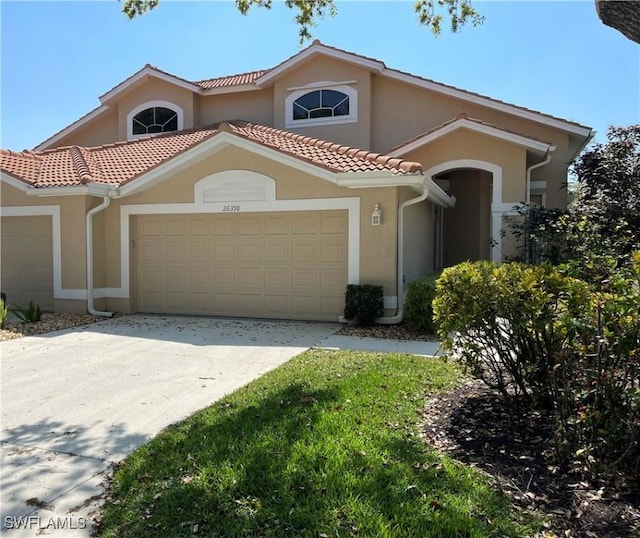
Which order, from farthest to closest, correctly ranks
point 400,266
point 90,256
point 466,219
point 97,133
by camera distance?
point 97,133
point 466,219
point 90,256
point 400,266

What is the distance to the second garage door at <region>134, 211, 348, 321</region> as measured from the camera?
35.7 ft

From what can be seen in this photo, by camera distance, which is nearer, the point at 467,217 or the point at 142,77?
the point at 467,217

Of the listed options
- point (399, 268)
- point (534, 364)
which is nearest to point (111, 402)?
point (534, 364)

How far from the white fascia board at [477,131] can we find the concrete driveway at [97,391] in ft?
19.5

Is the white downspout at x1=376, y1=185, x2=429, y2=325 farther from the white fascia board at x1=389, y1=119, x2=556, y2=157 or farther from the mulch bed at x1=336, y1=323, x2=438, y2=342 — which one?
the white fascia board at x1=389, y1=119, x2=556, y2=157

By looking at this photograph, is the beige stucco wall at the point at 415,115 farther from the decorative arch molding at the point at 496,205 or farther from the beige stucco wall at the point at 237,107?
the beige stucco wall at the point at 237,107

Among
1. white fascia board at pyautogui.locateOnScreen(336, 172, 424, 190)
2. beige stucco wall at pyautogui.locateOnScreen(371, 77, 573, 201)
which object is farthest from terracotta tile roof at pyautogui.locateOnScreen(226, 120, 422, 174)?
beige stucco wall at pyautogui.locateOnScreen(371, 77, 573, 201)

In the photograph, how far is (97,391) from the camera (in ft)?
19.7

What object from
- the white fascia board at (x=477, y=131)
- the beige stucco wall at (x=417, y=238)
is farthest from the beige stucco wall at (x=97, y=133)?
the beige stucco wall at (x=417, y=238)

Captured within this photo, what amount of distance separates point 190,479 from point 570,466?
2998 millimetres

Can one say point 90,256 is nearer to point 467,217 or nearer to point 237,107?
point 237,107

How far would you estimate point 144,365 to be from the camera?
7.28 m

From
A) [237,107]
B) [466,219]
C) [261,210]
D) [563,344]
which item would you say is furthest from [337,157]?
[237,107]

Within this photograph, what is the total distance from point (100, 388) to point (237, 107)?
572 inches
